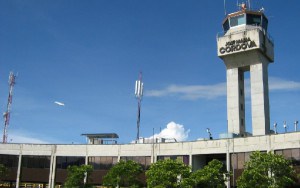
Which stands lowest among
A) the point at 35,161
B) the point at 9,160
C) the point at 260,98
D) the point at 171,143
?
the point at 35,161

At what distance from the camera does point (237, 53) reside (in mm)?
85875

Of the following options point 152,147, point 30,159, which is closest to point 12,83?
point 30,159

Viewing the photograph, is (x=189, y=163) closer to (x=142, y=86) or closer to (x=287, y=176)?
(x=287, y=176)

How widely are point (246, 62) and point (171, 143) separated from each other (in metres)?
23.9

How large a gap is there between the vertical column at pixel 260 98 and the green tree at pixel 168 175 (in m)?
24.6

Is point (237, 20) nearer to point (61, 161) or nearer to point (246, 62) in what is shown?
point (246, 62)

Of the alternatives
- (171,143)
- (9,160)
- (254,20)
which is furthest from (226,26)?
(9,160)

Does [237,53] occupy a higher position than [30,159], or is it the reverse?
[237,53]

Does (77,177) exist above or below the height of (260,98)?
below

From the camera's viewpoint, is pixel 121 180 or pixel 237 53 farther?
pixel 237 53

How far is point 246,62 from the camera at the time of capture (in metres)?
86.7

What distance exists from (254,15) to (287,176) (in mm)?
43367

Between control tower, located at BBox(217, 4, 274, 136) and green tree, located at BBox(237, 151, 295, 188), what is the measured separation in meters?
26.4

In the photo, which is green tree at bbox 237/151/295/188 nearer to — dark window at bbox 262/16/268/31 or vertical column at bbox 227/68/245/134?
vertical column at bbox 227/68/245/134
